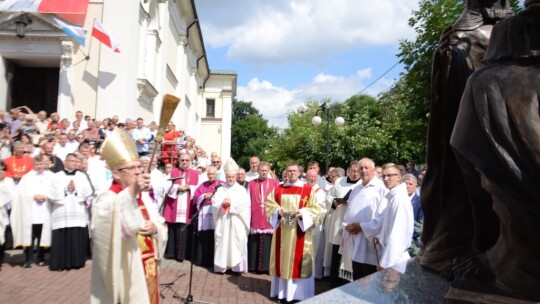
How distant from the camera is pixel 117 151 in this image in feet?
12.9

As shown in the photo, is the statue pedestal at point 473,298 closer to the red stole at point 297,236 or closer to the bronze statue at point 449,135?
the bronze statue at point 449,135

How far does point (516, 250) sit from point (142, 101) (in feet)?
56.9

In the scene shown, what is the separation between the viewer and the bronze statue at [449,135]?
2.40 m

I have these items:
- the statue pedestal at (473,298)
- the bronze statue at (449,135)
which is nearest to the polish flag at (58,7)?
the bronze statue at (449,135)

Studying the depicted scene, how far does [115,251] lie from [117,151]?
2.75 ft

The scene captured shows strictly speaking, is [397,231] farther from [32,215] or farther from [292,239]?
[32,215]

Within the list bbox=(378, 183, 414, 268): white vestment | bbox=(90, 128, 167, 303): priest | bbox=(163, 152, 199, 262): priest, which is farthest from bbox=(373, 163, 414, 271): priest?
bbox=(163, 152, 199, 262): priest

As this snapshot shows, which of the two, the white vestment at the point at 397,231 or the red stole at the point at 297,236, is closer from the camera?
the white vestment at the point at 397,231

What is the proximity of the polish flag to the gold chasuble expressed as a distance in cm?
1144

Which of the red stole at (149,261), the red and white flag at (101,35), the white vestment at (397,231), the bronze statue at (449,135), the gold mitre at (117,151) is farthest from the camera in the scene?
the red and white flag at (101,35)

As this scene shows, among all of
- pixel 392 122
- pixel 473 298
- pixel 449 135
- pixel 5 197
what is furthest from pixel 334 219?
pixel 392 122

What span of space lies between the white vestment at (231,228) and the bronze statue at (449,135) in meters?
6.75

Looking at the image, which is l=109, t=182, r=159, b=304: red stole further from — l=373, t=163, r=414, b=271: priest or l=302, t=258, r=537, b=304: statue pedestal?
l=373, t=163, r=414, b=271: priest

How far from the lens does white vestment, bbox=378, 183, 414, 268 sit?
4.96 meters
